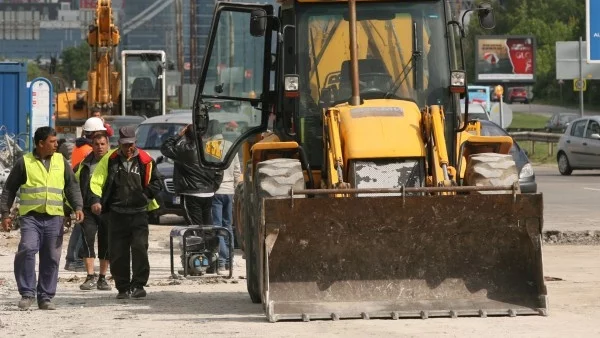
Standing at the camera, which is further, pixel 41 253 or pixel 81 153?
pixel 81 153

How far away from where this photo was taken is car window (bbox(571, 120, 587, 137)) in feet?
127

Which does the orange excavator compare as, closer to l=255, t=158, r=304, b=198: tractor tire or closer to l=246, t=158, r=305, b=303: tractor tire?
l=246, t=158, r=305, b=303: tractor tire

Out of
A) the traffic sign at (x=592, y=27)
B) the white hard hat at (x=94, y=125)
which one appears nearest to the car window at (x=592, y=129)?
the traffic sign at (x=592, y=27)

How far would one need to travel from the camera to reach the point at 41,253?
14508mm

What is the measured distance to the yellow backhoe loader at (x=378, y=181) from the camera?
1245 centimetres

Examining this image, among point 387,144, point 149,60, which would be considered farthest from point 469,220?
point 149,60

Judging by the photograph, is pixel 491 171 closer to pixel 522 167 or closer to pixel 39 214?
pixel 39 214

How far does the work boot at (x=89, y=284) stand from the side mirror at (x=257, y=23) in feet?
12.4

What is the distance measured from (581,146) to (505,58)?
59.9m

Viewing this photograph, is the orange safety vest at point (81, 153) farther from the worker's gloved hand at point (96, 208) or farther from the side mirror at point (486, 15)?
the side mirror at point (486, 15)

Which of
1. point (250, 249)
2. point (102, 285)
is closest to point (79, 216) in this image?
point (250, 249)

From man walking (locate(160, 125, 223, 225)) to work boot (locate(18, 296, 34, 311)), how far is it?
3.93 m

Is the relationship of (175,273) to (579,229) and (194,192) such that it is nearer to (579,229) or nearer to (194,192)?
(194,192)

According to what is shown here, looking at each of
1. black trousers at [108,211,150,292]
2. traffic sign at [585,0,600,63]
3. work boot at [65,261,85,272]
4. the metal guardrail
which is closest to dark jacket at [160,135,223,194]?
work boot at [65,261,85,272]
